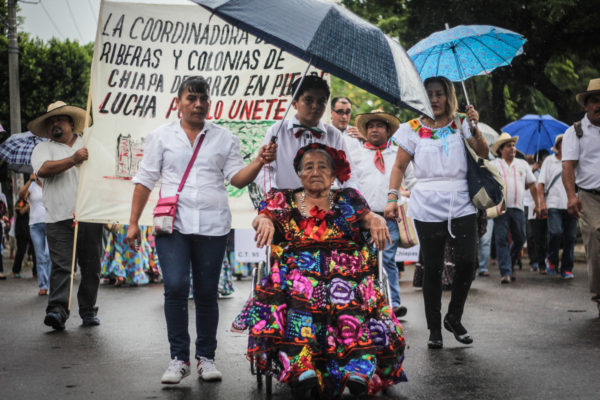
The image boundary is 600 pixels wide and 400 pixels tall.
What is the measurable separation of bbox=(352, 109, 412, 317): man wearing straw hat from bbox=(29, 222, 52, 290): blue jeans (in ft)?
19.5

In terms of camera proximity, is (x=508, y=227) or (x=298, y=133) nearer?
(x=298, y=133)

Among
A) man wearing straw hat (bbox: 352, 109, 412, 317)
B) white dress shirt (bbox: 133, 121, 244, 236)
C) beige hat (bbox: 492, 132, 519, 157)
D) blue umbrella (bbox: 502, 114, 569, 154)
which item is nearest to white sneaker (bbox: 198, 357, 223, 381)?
white dress shirt (bbox: 133, 121, 244, 236)

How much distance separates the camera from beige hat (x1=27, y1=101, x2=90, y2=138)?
825 cm

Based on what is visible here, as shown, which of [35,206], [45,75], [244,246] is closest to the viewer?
[244,246]

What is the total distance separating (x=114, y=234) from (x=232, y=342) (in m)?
7.41

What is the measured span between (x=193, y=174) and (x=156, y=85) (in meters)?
2.64

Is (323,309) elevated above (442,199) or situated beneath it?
situated beneath

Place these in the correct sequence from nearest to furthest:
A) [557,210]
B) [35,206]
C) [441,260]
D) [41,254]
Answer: [441,260]
[41,254]
[35,206]
[557,210]

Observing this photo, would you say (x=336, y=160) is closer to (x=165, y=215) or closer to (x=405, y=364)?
(x=165, y=215)

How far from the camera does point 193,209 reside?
18.0ft

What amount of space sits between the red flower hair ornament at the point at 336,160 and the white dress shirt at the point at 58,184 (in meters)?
3.38

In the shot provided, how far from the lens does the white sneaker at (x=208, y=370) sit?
5.37 meters

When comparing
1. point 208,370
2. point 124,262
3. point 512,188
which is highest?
point 512,188

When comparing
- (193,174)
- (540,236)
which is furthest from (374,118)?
(540,236)
